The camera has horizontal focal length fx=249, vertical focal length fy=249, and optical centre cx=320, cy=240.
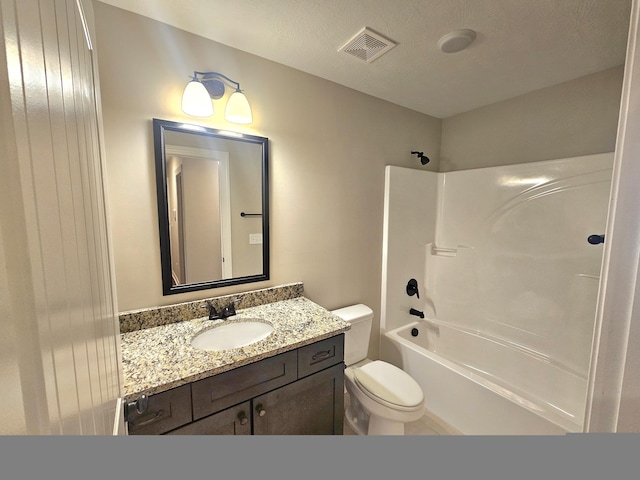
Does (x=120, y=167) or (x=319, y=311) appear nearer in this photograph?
(x=120, y=167)

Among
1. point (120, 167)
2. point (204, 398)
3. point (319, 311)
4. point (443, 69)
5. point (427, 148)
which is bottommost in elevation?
point (204, 398)

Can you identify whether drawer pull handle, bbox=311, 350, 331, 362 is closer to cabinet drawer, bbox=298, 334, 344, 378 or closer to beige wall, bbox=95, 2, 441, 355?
cabinet drawer, bbox=298, 334, 344, 378

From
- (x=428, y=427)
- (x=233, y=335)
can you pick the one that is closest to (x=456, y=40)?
(x=233, y=335)

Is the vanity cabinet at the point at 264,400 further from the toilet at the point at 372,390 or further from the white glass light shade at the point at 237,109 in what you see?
the white glass light shade at the point at 237,109

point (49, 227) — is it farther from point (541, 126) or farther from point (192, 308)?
point (541, 126)

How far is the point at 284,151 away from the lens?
1602mm

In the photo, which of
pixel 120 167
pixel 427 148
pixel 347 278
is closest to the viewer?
pixel 120 167

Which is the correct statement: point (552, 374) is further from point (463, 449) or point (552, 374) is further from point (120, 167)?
point (120, 167)

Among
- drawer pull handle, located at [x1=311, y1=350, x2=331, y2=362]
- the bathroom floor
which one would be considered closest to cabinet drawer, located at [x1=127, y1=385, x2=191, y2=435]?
drawer pull handle, located at [x1=311, y1=350, x2=331, y2=362]

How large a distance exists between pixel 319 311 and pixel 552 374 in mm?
1851

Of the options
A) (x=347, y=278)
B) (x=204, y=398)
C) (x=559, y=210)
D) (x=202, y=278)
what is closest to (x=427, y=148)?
(x=559, y=210)

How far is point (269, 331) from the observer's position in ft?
4.41

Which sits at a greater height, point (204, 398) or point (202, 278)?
point (202, 278)

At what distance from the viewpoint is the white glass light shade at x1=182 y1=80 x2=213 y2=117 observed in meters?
1.24
